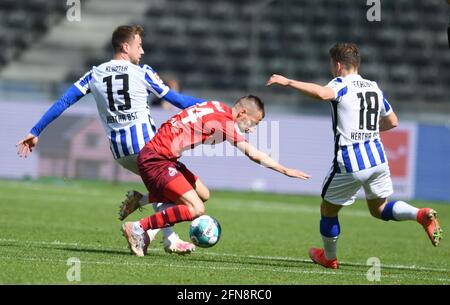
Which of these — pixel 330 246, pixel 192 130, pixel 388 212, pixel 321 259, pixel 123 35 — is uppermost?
pixel 123 35

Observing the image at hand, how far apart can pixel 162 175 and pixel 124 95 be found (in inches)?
41.7

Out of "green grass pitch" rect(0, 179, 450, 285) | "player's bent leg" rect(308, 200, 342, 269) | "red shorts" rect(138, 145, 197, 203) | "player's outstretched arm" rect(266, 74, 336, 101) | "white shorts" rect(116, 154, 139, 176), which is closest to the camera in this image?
"green grass pitch" rect(0, 179, 450, 285)

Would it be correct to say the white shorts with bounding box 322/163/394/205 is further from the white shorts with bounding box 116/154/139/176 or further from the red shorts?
the white shorts with bounding box 116/154/139/176

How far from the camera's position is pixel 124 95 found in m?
8.64

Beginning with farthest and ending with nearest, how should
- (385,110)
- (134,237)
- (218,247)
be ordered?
1. (218,247)
2. (385,110)
3. (134,237)

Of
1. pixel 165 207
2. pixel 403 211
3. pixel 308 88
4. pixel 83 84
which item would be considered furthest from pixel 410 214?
pixel 83 84

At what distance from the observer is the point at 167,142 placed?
26.3 feet

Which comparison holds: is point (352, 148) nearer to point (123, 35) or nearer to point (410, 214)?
point (410, 214)

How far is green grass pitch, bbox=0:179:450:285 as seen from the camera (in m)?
6.95

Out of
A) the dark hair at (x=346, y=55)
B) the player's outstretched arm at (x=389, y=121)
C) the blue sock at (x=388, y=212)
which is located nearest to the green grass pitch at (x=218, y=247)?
the blue sock at (x=388, y=212)

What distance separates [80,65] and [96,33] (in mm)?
1660

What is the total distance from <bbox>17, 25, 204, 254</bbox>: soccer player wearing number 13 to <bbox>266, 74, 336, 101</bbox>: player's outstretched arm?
1.35 meters

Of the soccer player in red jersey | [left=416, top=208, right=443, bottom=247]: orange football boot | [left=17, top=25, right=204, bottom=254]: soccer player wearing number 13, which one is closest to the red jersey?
the soccer player in red jersey

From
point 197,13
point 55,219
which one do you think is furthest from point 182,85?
point 55,219
